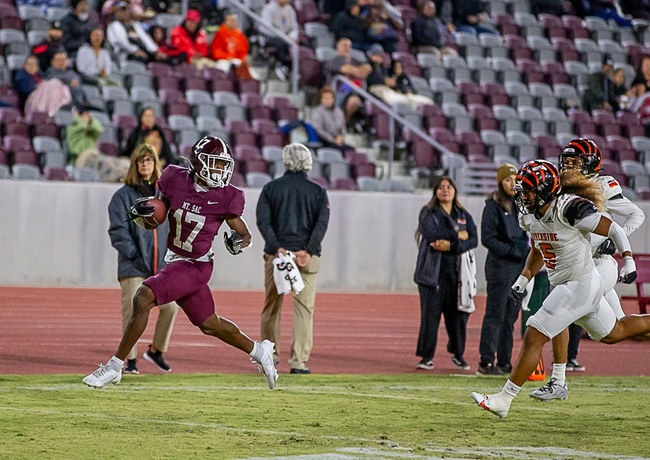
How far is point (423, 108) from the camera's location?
73.4ft

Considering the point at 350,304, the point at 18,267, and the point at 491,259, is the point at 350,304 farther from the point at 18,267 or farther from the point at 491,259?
the point at 491,259

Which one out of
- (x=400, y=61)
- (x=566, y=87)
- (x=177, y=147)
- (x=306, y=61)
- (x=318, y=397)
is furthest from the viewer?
(x=566, y=87)

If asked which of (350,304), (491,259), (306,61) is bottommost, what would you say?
(350,304)

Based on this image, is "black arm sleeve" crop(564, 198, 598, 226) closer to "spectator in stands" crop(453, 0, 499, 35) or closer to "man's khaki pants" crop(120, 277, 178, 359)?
"man's khaki pants" crop(120, 277, 178, 359)

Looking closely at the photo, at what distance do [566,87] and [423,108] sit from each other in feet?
14.6

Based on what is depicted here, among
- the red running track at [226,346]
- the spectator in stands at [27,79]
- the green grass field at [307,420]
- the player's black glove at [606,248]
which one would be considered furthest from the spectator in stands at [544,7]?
the player's black glove at [606,248]

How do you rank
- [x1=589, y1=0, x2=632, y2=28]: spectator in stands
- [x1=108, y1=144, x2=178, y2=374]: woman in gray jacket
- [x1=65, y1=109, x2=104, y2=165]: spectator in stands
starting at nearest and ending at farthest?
[x1=108, y1=144, x2=178, y2=374]: woman in gray jacket → [x1=65, y1=109, x2=104, y2=165]: spectator in stands → [x1=589, y1=0, x2=632, y2=28]: spectator in stands

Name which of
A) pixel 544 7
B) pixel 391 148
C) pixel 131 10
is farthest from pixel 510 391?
pixel 544 7

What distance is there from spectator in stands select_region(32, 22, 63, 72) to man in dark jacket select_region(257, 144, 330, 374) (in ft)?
28.5

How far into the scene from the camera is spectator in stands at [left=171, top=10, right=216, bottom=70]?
68.1 ft

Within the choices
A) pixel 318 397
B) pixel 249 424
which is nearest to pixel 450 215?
pixel 318 397

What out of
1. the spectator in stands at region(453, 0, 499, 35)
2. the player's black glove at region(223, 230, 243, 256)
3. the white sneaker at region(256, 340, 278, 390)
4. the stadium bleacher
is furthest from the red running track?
the spectator in stands at region(453, 0, 499, 35)

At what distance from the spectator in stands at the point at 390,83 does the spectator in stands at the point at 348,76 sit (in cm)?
26

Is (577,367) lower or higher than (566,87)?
lower
